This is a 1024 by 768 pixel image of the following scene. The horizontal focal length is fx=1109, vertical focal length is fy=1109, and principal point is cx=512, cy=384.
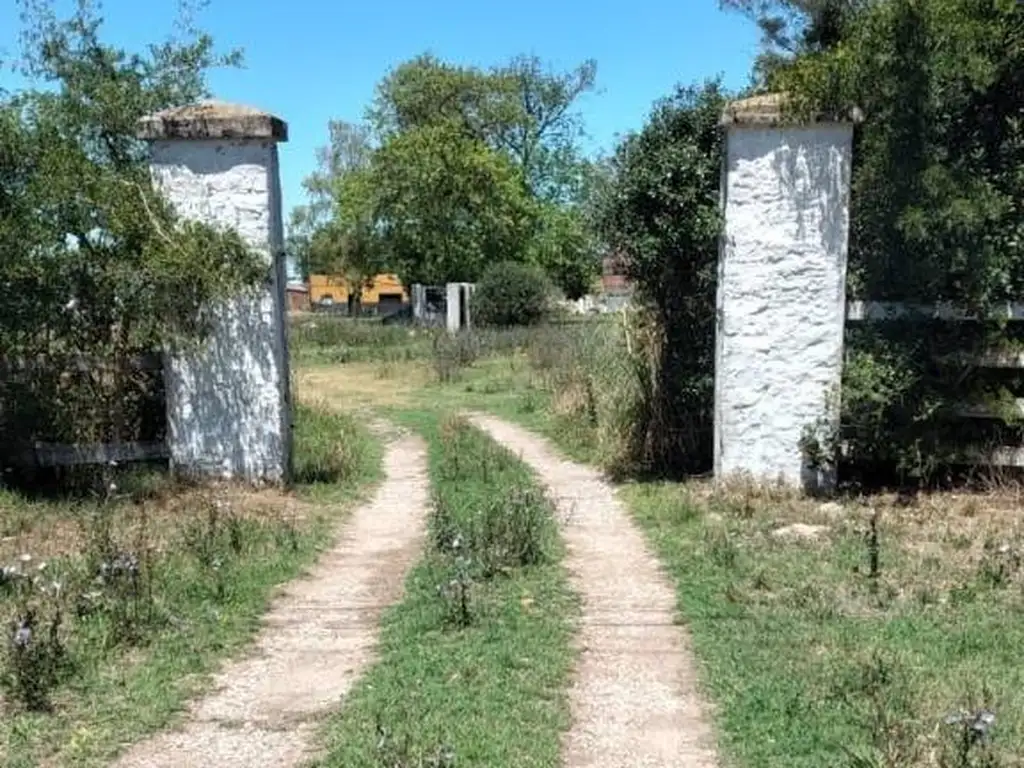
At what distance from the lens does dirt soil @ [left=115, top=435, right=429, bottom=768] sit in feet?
14.2

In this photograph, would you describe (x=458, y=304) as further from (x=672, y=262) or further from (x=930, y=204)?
(x=930, y=204)

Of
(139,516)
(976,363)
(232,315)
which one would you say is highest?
(232,315)

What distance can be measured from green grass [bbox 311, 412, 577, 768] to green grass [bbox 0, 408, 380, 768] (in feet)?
2.77

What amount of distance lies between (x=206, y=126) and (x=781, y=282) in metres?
4.81

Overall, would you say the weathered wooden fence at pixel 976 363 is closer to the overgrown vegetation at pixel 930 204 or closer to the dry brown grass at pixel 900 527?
the overgrown vegetation at pixel 930 204

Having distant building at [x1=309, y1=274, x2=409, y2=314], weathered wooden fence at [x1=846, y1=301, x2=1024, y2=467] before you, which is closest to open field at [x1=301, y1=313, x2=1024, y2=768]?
weathered wooden fence at [x1=846, y1=301, x2=1024, y2=467]

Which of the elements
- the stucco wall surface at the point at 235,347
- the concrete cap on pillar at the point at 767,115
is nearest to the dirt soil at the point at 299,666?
the stucco wall surface at the point at 235,347

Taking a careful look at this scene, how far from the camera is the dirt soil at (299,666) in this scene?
4316mm

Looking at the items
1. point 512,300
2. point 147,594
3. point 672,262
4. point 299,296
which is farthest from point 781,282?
point 299,296

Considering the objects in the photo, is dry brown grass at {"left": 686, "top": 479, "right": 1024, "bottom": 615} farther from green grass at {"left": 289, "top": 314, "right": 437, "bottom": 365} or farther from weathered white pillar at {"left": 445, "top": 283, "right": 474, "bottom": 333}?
weathered white pillar at {"left": 445, "top": 283, "right": 474, "bottom": 333}

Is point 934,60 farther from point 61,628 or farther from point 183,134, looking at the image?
point 61,628

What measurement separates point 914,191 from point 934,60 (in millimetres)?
948

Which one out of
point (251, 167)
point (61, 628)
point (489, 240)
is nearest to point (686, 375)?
point (251, 167)

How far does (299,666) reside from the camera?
536 centimetres
